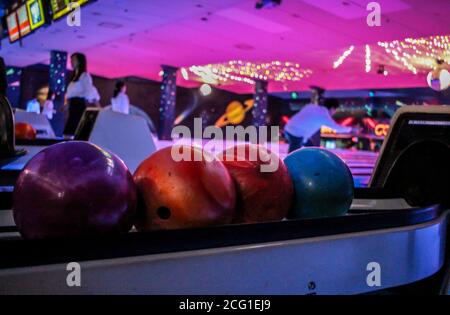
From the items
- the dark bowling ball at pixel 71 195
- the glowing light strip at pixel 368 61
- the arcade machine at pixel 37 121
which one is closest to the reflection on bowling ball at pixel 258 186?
the dark bowling ball at pixel 71 195

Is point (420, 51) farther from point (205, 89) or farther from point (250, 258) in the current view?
point (205, 89)

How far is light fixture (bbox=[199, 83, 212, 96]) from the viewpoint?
1992 cm

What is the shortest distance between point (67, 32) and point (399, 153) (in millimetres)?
8574

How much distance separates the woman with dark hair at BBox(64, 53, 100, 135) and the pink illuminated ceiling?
6.19ft

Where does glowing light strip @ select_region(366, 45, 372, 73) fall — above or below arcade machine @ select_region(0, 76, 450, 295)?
below

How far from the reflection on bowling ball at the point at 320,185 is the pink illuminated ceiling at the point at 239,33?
17.6 ft

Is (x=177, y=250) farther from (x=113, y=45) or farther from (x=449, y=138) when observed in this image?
(x=113, y=45)

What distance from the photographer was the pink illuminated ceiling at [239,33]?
22.8 feet

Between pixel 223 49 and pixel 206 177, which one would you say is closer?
pixel 206 177

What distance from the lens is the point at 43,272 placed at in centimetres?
82

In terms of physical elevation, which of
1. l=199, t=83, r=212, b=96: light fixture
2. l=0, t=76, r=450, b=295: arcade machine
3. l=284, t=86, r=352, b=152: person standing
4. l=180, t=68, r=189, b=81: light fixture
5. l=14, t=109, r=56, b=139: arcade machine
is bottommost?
l=199, t=83, r=212, b=96: light fixture

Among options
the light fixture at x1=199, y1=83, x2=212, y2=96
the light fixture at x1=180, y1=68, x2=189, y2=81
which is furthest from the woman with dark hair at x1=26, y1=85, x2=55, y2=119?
the light fixture at x1=199, y1=83, x2=212, y2=96

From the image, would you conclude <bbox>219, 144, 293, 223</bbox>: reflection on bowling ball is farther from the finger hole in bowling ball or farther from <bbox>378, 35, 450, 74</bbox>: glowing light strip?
<bbox>378, 35, 450, 74</bbox>: glowing light strip

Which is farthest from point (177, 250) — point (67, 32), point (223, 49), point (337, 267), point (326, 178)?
point (223, 49)
